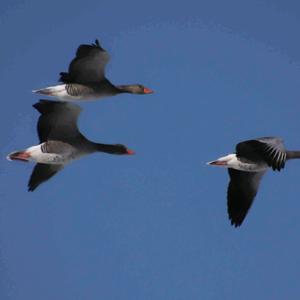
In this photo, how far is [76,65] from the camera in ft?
89.3

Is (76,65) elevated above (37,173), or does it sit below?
above

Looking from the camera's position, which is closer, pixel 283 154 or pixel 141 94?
pixel 283 154

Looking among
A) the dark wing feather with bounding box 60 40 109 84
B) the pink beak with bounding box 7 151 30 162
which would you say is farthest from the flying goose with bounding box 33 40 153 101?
the pink beak with bounding box 7 151 30 162

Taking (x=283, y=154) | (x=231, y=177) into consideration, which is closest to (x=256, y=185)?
(x=231, y=177)

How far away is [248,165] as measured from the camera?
27.3m

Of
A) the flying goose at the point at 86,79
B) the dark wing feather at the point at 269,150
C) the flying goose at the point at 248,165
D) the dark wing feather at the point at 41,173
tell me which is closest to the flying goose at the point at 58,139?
the dark wing feather at the point at 41,173

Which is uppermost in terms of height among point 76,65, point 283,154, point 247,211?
point 76,65

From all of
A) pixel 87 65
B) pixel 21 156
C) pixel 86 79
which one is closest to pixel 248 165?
pixel 86 79

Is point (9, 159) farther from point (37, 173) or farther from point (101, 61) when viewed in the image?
point (101, 61)

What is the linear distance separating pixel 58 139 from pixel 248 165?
4246 mm

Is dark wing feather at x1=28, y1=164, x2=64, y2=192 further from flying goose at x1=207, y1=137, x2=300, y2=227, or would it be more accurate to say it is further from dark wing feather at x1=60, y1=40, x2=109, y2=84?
flying goose at x1=207, y1=137, x2=300, y2=227

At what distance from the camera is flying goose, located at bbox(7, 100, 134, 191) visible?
2730 cm

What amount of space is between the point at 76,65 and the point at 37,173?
2.71 metres

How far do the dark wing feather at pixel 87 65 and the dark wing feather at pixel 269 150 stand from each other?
3.59 m
